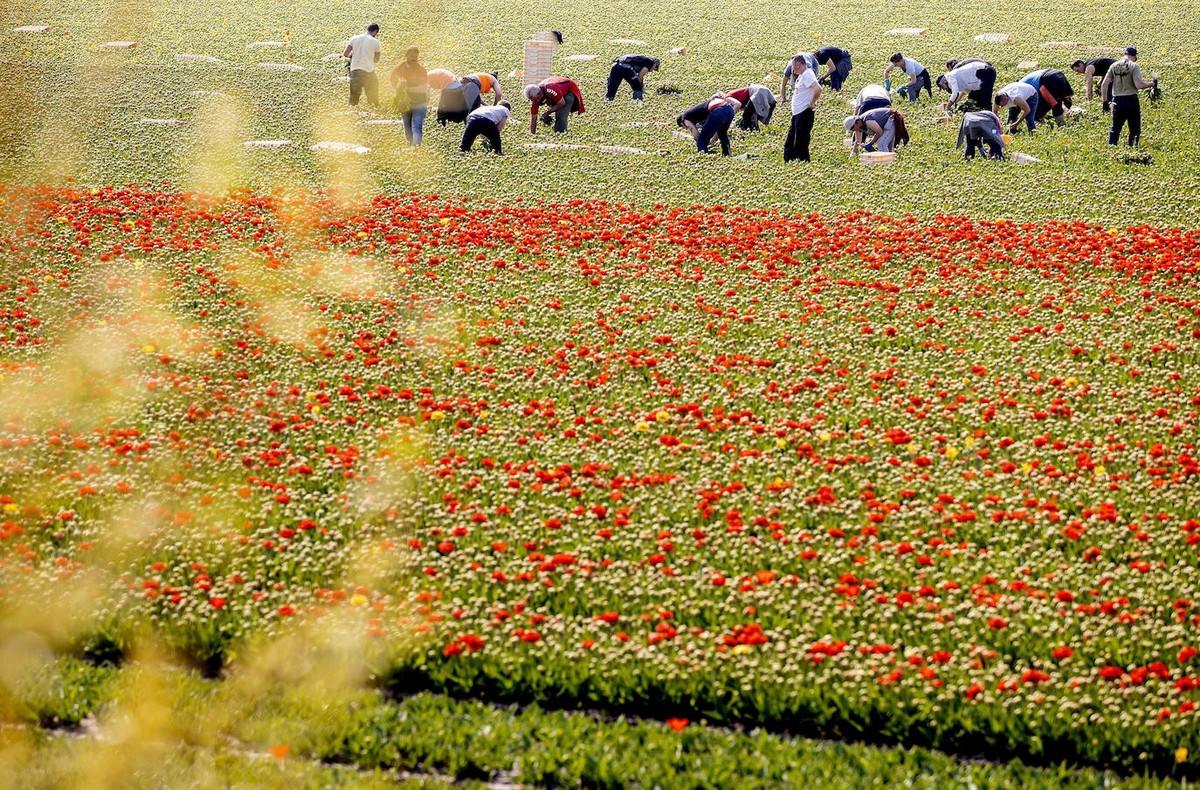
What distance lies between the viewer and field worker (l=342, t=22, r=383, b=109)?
1025 inches

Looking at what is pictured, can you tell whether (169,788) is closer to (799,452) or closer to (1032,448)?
(799,452)

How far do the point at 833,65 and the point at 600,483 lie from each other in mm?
22275

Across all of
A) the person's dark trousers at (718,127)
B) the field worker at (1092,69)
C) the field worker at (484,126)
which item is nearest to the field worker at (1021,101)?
the field worker at (1092,69)

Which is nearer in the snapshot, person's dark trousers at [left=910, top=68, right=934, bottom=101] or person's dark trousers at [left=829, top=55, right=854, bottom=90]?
person's dark trousers at [left=910, top=68, right=934, bottom=101]

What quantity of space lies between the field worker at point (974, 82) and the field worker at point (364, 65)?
1210cm

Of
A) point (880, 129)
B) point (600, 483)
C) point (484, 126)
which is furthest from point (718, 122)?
point (600, 483)

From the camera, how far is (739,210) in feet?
59.8

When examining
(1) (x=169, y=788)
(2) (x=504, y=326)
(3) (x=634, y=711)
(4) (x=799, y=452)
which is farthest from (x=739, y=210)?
(1) (x=169, y=788)

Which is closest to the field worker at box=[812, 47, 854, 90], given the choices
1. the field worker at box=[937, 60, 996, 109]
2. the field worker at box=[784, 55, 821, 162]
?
the field worker at box=[937, 60, 996, 109]

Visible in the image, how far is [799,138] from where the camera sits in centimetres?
2195

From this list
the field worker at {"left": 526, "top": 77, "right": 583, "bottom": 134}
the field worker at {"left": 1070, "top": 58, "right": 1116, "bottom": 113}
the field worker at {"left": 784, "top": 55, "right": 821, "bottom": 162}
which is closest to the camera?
the field worker at {"left": 784, "top": 55, "right": 821, "bottom": 162}

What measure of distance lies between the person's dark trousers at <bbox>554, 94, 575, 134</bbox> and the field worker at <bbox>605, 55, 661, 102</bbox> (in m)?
3.07

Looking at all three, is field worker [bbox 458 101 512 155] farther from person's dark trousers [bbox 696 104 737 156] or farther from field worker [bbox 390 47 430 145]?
person's dark trousers [bbox 696 104 737 156]

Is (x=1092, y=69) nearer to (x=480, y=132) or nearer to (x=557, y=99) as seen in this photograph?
(x=557, y=99)
